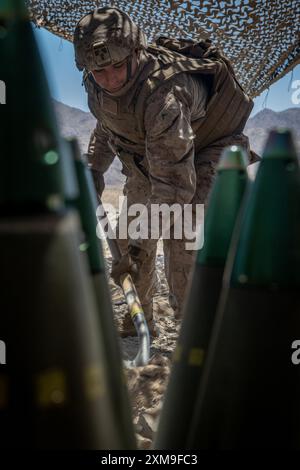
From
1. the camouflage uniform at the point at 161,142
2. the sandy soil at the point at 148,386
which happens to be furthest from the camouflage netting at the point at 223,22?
the sandy soil at the point at 148,386

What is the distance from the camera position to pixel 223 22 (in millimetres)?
3100

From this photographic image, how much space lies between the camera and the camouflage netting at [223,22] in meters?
3.01

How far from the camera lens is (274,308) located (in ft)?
1.35

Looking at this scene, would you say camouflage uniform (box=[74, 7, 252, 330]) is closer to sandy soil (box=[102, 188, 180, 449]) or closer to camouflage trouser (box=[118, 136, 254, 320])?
camouflage trouser (box=[118, 136, 254, 320])

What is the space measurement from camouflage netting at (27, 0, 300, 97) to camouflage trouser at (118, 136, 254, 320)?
39.6 inches

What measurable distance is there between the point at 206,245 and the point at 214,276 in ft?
0.13

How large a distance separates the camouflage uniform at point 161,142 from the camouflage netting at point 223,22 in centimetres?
82

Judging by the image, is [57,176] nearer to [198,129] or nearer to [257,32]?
[198,129]

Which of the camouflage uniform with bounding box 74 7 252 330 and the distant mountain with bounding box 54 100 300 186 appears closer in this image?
the camouflage uniform with bounding box 74 7 252 330

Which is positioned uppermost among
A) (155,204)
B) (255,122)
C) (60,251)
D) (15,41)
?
(15,41)

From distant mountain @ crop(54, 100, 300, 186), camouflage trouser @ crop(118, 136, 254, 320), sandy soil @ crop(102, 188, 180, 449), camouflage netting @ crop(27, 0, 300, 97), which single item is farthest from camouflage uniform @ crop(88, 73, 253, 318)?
distant mountain @ crop(54, 100, 300, 186)

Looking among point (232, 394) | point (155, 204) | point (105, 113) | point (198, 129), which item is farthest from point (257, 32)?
point (232, 394)

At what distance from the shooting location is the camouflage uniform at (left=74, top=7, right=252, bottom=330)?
2.09m

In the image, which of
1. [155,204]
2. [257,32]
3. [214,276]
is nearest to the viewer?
[214,276]
